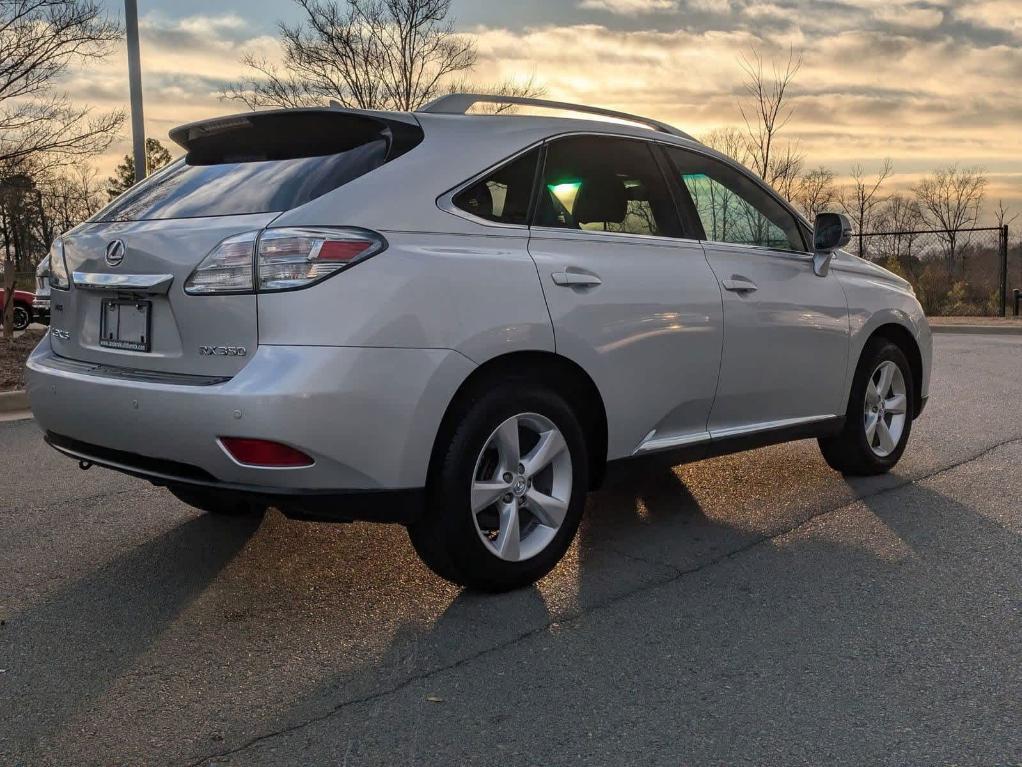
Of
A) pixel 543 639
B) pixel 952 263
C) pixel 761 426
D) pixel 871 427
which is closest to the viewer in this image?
pixel 543 639

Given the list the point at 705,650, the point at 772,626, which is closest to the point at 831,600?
the point at 772,626

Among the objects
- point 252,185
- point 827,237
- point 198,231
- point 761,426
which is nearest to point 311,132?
point 252,185

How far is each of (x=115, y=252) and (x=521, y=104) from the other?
1.59 metres

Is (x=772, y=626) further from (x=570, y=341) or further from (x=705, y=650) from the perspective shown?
(x=570, y=341)

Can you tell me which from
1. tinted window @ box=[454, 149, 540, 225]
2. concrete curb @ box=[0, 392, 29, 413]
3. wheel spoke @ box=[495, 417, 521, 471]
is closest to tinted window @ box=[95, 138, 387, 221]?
tinted window @ box=[454, 149, 540, 225]

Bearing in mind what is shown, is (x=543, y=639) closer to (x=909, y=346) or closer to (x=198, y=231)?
(x=198, y=231)

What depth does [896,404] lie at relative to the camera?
5.86 meters

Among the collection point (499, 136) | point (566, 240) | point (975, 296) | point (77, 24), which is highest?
point (77, 24)

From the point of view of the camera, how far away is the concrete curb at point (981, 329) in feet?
61.7

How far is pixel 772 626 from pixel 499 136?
2.06 meters

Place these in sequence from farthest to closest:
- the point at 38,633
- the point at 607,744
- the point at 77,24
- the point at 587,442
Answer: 1. the point at 77,24
2. the point at 587,442
3. the point at 38,633
4. the point at 607,744

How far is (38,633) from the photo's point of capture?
350 cm

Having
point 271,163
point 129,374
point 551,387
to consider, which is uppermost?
point 271,163

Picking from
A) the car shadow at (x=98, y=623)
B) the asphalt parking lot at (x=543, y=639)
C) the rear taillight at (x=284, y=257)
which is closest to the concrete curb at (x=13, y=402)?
the asphalt parking lot at (x=543, y=639)
